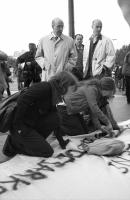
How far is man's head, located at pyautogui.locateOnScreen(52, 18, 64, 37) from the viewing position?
494 cm

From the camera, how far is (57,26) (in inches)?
196

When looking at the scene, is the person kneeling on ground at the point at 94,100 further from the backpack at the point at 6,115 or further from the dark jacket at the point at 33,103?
the backpack at the point at 6,115

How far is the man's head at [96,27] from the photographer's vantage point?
522 centimetres

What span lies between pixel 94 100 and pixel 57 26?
114 centimetres

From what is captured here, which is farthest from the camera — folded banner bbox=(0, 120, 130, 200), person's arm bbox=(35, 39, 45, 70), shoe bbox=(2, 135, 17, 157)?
person's arm bbox=(35, 39, 45, 70)

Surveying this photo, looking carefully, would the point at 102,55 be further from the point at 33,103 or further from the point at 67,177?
the point at 67,177

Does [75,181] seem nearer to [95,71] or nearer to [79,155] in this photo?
[79,155]

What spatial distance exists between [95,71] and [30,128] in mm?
1858

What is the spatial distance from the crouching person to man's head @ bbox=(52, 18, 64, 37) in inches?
53.4

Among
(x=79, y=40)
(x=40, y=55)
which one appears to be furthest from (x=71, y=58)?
(x=79, y=40)

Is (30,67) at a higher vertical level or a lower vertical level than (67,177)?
higher

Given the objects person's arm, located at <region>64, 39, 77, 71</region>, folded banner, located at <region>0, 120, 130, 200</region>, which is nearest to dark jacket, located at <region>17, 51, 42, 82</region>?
person's arm, located at <region>64, 39, 77, 71</region>

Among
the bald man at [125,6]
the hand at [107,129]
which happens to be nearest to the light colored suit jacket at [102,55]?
the hand at [107,129]

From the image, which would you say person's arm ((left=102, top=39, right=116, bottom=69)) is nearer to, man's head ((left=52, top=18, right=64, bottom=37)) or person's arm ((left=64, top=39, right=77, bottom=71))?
person's arm ((left=64, top=39, right=77, bottom=71))
